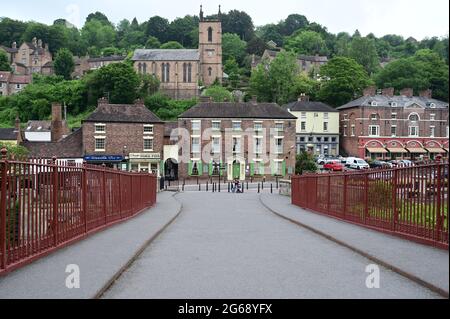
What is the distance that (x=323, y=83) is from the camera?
99.6m

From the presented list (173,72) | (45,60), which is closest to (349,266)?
(173,72)

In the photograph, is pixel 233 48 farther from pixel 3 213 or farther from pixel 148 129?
pixel 3 213

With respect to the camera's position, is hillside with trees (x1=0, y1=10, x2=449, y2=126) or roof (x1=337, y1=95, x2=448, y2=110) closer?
roof (x1=337, y1=95, x2=448, y2=110)

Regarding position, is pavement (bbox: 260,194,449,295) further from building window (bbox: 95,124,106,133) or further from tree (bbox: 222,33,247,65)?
tree (bbox: 222,33,247,65)

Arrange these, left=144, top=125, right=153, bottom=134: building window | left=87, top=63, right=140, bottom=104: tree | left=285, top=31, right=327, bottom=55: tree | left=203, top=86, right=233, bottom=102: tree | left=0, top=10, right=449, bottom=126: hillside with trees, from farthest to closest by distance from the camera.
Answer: left=285, top=31, right=327, bottom=55: tree, left=203, top=86, right=233, bottom=102: tree, left=0, top=10, right=449, bottom=126: hillside with trees, left=87, top=63, right=140, bottom=104: tree, left=144, top=125, right=153, bottom=134: building window

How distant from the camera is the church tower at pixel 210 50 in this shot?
395 feet

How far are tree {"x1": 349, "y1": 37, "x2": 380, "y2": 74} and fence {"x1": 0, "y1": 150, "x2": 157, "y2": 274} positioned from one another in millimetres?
112436

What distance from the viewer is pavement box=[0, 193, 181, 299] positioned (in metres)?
7.64

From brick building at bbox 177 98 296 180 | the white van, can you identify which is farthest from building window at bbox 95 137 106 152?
the white van

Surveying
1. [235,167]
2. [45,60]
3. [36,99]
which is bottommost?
[235,167]

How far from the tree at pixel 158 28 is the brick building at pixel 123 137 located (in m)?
110

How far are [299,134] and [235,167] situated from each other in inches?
782

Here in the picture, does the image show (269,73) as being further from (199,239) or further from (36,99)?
(199,239)

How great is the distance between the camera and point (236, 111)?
221ft
